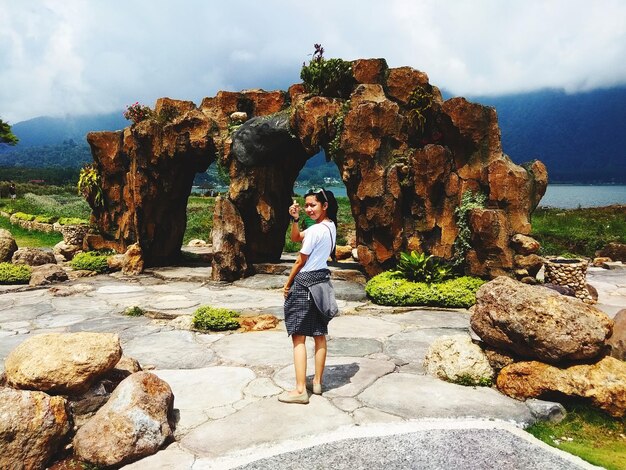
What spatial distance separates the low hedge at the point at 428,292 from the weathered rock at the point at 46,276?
355 inches

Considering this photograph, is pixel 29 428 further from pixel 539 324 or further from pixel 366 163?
pixel 366 163

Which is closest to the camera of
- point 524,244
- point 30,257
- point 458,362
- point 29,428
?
point 29,428

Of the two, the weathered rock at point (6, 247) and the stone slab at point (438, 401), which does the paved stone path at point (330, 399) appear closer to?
the stone slab at point (438, 401)

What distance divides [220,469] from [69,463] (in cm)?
139

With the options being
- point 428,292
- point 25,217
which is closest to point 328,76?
point 428,292

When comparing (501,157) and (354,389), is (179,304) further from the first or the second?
(501,157)

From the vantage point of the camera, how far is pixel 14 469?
151 inches

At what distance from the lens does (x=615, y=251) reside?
18.1m

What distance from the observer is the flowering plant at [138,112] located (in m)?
15.3

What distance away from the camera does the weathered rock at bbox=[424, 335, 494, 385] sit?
566cm

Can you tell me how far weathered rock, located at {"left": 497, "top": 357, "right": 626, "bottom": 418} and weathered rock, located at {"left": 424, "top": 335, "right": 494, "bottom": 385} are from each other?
0.87ft

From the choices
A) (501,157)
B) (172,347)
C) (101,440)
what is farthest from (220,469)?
(501,157)

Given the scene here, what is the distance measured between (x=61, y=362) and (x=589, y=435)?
16.8 ft

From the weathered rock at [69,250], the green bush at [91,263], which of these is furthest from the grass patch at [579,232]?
the weathered rock at [69,250]
